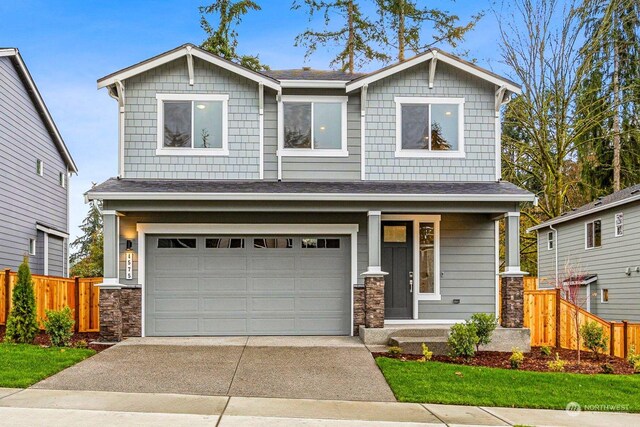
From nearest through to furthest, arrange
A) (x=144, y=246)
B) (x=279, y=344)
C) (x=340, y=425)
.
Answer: (x=340, y=425) → (x=279, y=344) → (x=144, y=246)

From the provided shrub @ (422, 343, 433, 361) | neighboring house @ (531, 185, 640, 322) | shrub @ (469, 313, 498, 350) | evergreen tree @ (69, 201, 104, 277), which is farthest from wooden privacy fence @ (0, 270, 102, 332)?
evergreen tree @ (69, 201, 104, 277)

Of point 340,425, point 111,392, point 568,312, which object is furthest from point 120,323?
point 568,312

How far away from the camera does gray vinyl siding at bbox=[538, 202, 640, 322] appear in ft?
58.2

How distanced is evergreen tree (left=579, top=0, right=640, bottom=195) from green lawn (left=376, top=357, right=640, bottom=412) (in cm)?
1784

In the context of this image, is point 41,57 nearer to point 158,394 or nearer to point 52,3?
point 52,3

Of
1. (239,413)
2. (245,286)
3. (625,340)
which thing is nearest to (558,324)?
(625,340)

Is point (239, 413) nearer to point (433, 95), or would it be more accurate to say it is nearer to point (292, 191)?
point (292, 191)

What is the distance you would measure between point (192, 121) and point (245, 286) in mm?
3848

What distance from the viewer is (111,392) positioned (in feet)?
25.7

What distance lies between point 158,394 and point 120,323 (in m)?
4.70

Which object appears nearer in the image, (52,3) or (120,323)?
(120,323)

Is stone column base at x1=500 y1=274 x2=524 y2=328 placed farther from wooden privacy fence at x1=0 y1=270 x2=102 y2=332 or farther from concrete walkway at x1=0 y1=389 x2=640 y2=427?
wooden privacy fence at x1=0 y1=270 x2=102 y2=332

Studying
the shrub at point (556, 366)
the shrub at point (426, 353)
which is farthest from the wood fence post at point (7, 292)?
the shrub at point (556, 366)

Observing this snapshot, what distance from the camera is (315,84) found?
13398 mm
